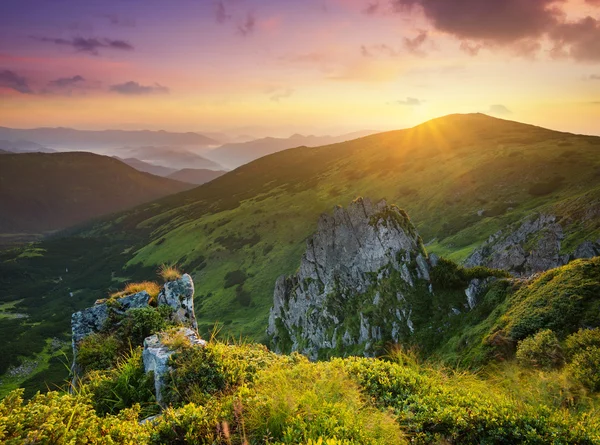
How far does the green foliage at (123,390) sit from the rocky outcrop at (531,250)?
41.5 meters

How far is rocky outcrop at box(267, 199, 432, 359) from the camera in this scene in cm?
3641

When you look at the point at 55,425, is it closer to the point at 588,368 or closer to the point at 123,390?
the point at 123,390

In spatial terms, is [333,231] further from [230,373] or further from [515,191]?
[515,191]

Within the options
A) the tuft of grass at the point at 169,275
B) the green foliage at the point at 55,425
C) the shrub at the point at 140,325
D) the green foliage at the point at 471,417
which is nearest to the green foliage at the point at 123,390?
the green foliage at the point at 55,425

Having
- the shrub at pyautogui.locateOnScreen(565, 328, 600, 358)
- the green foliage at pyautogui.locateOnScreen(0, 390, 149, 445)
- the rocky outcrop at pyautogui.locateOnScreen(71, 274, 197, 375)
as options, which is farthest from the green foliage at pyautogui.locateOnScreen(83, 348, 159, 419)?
the shrub at pyautogui.locateOnScreen(565, 328, 600, 358)

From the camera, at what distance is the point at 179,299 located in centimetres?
1662

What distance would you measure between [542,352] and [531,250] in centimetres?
3539

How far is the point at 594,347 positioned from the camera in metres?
12.6

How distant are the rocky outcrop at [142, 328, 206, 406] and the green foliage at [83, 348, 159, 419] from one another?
0.86ft

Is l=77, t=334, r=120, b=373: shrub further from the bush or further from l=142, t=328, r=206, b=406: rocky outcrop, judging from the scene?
A: the bush

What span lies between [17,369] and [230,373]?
143833 mm

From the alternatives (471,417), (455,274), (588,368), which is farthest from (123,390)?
(455,274)

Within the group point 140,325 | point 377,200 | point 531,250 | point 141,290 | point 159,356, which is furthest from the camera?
point 377,200

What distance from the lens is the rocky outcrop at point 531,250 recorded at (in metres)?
38.8
